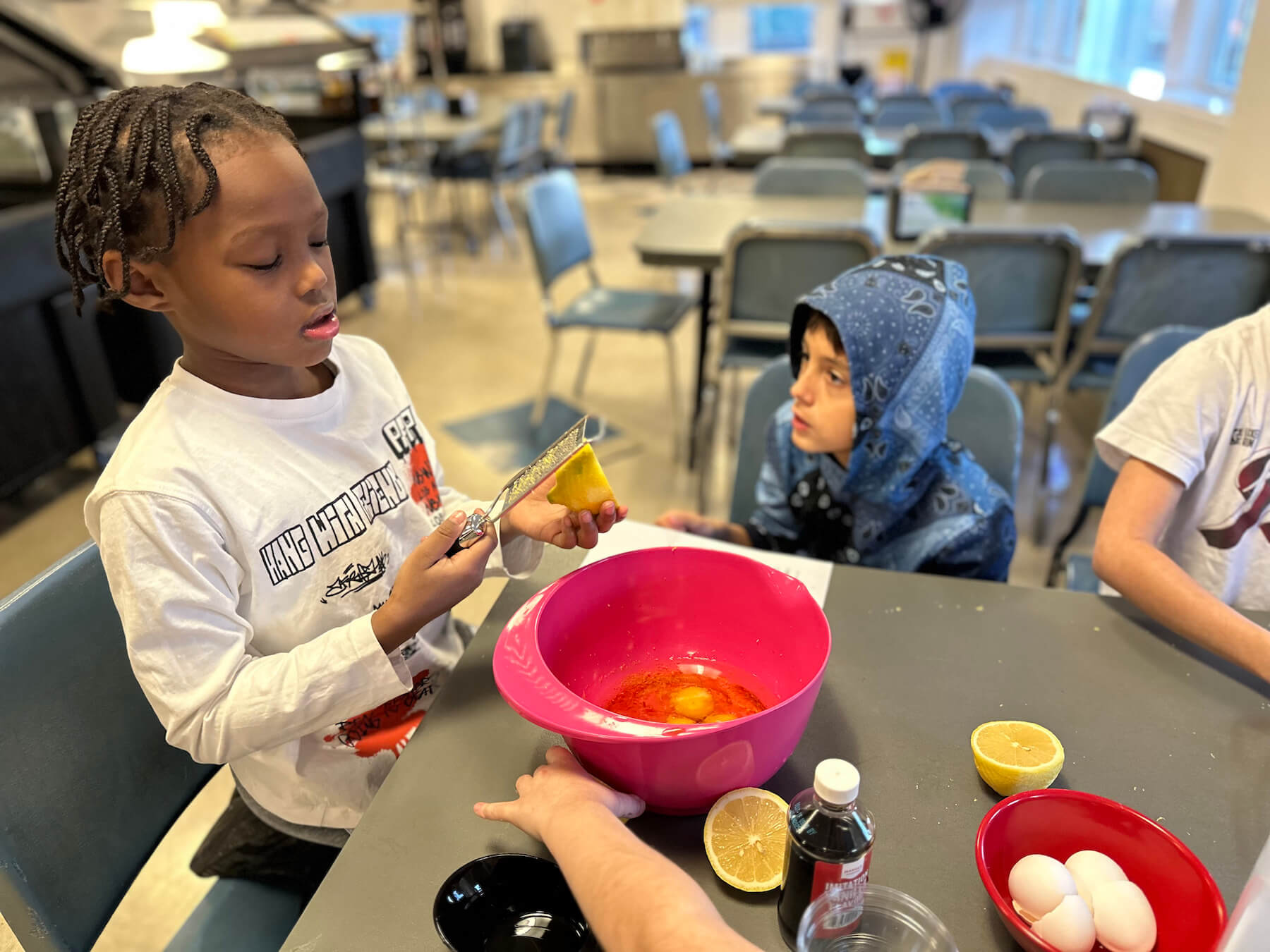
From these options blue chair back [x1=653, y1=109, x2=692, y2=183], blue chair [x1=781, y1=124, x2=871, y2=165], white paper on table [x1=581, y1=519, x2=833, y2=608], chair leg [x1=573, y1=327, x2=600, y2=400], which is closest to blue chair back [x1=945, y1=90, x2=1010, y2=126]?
blue chair [x1=781, y1=124, x2=871, y2=165]

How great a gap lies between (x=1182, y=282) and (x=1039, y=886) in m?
2.08

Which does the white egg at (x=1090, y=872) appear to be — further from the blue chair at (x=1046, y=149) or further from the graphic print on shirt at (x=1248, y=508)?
the blue chair at (x=1046, y=149)

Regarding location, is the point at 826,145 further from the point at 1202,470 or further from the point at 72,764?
the point at 72,764

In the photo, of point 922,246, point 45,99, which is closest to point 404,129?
point 45,99

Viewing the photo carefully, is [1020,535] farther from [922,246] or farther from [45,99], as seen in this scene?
[45,99]

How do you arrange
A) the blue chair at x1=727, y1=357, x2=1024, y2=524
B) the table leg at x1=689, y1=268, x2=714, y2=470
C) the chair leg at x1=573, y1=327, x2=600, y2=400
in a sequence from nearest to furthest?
the blue chair at x1=727, y1=357, x2=1024, y2=524, the table leg at x1=689, y1=268, x2=714, y2=470, the chair leg at x1=573, y1=327, x2=600, y2=400

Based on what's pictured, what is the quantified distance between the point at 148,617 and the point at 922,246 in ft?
6.63

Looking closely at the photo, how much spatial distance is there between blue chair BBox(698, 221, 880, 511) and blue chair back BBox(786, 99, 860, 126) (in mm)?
2964

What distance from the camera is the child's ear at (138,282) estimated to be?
2.46ft

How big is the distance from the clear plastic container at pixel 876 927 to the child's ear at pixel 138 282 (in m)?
0.76

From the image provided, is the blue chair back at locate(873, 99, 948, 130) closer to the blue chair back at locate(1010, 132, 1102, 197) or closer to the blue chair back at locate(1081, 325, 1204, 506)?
the blue chair back at locate(1010, 132, 1102, 197)

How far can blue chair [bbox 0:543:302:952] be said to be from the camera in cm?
73

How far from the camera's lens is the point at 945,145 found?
3943 mm

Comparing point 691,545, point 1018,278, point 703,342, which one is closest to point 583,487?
point 691,545
